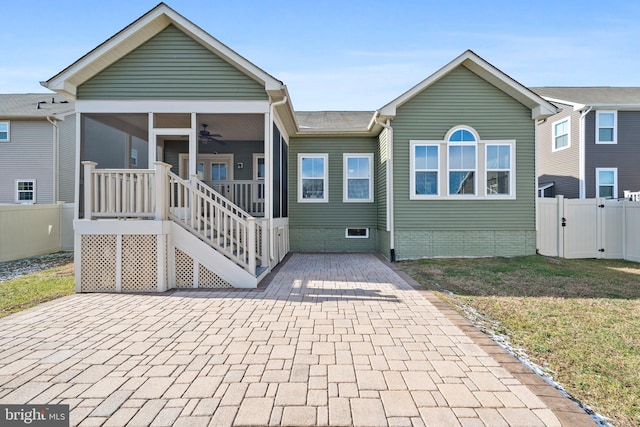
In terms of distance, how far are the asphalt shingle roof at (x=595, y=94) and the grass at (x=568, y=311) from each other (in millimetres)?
8903

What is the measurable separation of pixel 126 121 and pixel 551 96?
58.6ft

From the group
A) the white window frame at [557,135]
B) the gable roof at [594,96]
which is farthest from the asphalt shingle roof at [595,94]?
the white window frame at [557,135]

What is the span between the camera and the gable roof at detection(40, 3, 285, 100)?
726 cm

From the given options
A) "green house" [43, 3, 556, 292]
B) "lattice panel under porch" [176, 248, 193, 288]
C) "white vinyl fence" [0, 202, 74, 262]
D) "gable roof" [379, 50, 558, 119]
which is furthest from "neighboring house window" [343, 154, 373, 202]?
"white vinyl fence" [0, 202, 74, 262]

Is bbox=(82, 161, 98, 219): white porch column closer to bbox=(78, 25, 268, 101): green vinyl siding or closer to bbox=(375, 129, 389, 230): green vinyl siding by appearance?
bbox=(78, 25, 268, 101): green vinyl siding

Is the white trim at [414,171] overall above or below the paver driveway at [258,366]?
above

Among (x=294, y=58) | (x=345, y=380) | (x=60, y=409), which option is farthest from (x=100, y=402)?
(x=294, y=58)

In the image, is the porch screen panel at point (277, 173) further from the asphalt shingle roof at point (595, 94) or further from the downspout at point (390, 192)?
the asphalt shingle roof at point (595, 94)

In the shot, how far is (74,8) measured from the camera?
28.6 ft

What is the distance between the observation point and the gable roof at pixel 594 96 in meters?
14.0

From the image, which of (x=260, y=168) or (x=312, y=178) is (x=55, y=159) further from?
(x=312, y=178)

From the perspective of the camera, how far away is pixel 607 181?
14.3m

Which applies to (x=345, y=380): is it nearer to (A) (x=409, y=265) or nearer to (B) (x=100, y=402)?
(B) (x=100, y=402)

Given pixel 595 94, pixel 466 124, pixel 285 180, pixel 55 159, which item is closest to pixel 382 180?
pixel 466 124
